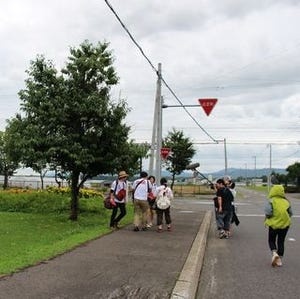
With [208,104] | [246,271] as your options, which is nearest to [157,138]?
[208,104]

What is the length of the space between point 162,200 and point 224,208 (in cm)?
180

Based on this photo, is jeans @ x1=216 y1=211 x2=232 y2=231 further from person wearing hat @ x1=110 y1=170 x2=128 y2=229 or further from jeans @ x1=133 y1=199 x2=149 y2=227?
person wearing hat @ x1=110 y1=170 x2=128 y2=229

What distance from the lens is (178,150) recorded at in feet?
176

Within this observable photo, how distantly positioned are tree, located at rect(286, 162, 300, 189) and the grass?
66792 mm

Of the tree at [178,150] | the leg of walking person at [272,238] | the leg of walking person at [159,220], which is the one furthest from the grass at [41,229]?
the tree at [178,150]

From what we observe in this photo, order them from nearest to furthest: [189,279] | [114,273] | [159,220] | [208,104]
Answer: [189,279]
[114,273]
[159,220]
[208,104]

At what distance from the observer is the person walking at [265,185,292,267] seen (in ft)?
34.3

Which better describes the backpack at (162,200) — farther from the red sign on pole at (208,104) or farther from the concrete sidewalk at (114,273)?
the red sign on pole at (208,104)

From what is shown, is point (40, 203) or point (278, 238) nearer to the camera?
point (278, 238)

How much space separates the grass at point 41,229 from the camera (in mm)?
9859

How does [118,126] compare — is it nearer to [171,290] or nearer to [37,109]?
[37,109]

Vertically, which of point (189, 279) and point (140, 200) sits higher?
point (140, 200)

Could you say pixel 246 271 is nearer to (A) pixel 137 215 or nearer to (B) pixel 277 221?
(B) pixel 277 221

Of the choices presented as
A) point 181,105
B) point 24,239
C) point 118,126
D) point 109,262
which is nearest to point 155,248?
point 109,262
